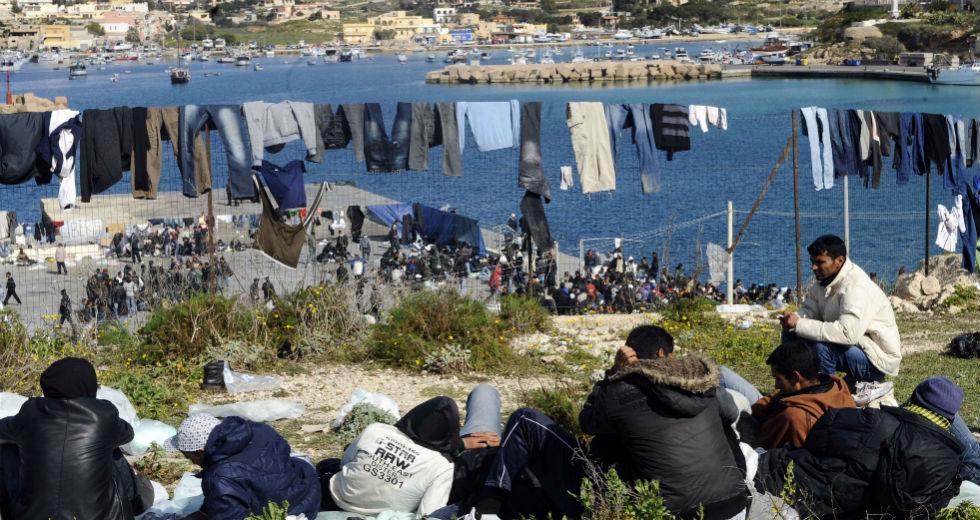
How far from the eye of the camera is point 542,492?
433 cm

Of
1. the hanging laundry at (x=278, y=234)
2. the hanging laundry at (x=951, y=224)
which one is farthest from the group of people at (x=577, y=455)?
the hanging laundry at (x=951, y=224)

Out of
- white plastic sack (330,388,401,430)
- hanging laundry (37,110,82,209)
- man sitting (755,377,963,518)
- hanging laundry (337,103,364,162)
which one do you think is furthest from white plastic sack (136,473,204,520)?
hanging laundry (337,103,364,162)

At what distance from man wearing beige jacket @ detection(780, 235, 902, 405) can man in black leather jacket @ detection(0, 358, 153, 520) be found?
10.3 feet

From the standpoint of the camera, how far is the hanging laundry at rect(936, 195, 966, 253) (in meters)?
13.6

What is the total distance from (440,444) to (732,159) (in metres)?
38.6

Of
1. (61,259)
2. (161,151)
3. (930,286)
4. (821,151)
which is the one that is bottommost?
(61,259)

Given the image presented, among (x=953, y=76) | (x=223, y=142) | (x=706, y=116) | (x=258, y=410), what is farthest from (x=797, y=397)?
(x=953, y=76)

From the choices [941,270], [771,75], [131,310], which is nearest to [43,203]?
[131,310]

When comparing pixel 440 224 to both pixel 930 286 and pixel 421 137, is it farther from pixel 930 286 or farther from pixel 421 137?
pixel 930 286

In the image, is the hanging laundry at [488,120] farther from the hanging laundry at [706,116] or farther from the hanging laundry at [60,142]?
the hanging laundry at [60,142]

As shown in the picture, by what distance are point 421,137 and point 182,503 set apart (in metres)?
7.06

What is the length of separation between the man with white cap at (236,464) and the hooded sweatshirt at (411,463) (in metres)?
0.34

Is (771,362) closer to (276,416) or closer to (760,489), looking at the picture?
(760,489)

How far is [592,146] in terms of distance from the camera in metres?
11.7
